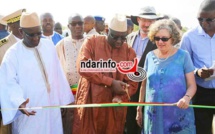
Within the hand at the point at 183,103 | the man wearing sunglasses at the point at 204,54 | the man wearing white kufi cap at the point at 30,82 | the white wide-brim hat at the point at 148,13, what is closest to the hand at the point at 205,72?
the man wearing sunglasses at the point at 204,54

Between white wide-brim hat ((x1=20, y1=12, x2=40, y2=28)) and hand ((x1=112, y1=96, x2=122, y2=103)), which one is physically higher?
white wide-brim hat ((x1=20, y1=12, x2=40, y2=28))

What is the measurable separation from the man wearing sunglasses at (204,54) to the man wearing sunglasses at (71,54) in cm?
160

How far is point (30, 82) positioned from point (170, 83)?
1.69 meters

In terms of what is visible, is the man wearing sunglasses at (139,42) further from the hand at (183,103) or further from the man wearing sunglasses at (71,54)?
the hand at (183,103)

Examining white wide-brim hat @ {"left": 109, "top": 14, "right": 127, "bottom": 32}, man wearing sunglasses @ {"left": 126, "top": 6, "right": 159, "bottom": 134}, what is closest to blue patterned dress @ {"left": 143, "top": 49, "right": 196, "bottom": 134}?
white wide-brim hat @ {"left": 109, "top": 14, "right": 127, "bottom": 32}

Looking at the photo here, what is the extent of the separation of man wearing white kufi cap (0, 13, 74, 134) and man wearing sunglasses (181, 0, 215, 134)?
1861 millimetres

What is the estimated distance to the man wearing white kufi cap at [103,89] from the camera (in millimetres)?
4043

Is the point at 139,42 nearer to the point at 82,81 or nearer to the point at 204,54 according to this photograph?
the point at 204,54

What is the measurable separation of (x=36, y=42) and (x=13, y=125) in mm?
1087

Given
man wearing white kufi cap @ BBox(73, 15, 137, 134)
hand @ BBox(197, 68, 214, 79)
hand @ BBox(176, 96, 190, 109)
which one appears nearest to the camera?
hand @ BBox(176, 96, 190, 109)

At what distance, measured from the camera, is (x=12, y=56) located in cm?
391

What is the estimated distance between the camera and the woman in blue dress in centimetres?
365

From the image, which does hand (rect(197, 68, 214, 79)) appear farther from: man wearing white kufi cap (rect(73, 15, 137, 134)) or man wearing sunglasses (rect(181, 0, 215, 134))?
man wearing white kufi cap (rect(73, 15, 137, 134))

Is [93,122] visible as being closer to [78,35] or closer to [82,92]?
[82,92]
